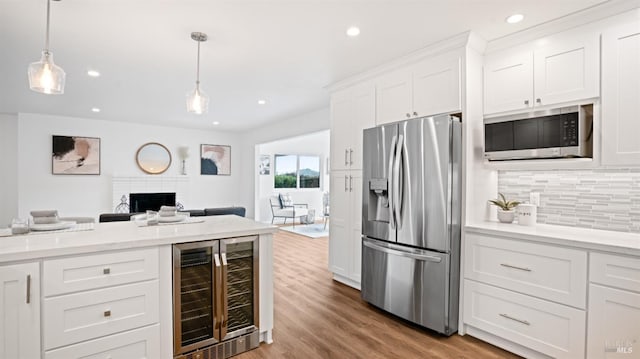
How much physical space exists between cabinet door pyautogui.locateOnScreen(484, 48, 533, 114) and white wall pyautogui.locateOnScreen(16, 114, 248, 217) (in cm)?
653

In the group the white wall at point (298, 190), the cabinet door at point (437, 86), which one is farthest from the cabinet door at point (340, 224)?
the white wall at point (298, 190)

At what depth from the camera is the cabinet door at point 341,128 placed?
3.69 m

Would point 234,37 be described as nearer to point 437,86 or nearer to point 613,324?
point 437,86

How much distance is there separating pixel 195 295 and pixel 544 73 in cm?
310

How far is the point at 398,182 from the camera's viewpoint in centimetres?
280

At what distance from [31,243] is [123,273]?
0.51 metres

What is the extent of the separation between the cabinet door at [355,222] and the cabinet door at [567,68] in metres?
1.84

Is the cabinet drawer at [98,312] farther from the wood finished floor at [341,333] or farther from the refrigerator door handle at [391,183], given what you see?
the refrigerator door handle at [391,183]

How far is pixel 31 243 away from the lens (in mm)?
1769

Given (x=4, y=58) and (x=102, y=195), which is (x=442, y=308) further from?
(x=102, y=195)

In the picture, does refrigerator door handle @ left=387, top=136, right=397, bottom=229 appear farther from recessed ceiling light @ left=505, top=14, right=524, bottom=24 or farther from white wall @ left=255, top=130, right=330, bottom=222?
white wall @ left=255, top=130, right=330, bottom=222

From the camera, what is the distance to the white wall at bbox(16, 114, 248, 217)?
5.98 m

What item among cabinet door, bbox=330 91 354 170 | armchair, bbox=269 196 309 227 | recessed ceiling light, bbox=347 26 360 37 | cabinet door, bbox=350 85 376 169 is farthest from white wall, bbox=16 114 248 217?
recessed ceiling light, bbox=347 26 360 37

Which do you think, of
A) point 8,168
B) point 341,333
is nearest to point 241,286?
point 341,333
